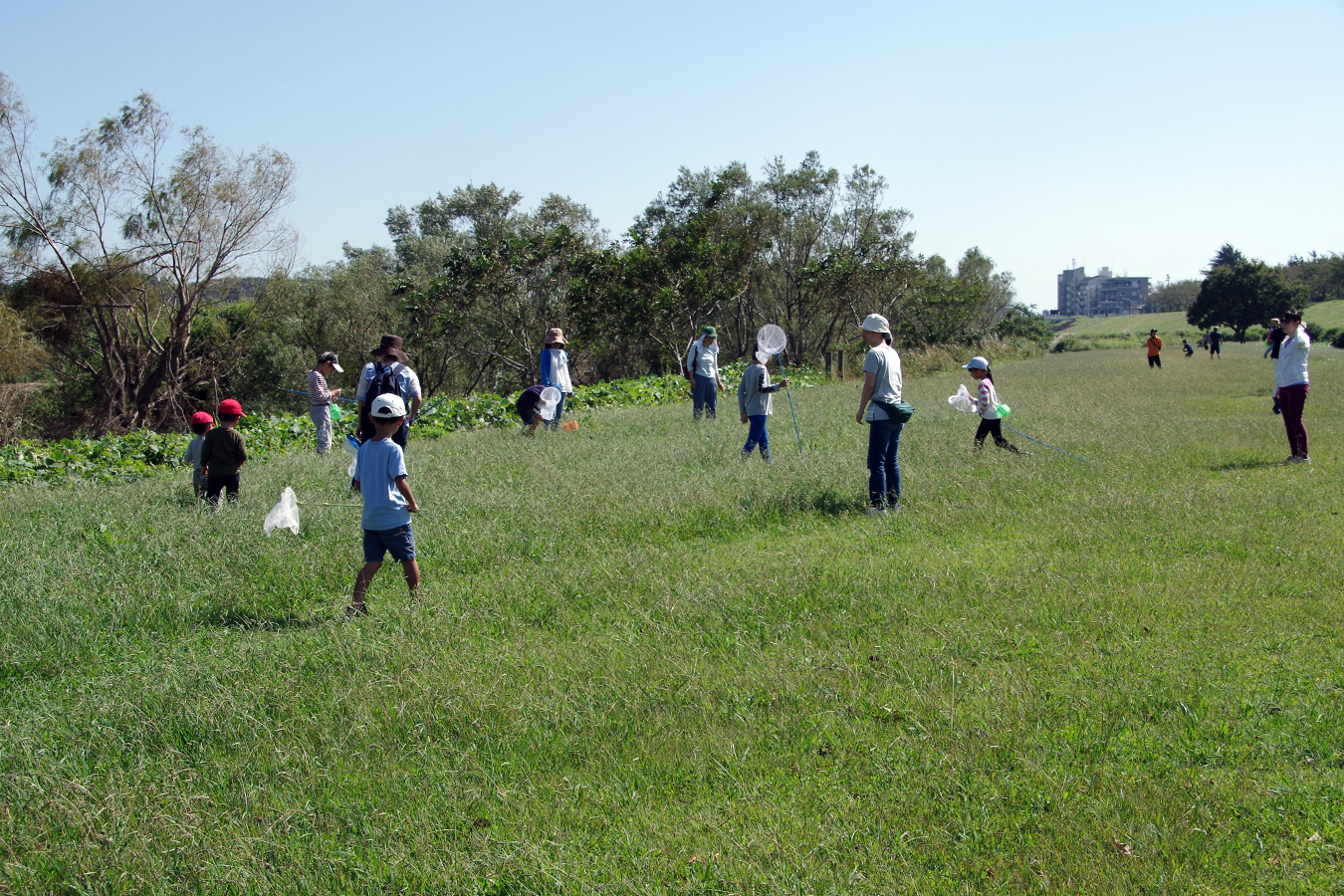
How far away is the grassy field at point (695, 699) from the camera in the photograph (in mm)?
3008

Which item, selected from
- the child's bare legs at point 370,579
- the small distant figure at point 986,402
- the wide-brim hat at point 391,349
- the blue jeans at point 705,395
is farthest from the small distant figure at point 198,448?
the small distant figure at point 986,402

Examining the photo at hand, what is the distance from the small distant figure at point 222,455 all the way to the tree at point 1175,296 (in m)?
149

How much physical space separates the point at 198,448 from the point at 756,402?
6173 millimetres

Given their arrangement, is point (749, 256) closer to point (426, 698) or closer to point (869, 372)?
point (869, 372)

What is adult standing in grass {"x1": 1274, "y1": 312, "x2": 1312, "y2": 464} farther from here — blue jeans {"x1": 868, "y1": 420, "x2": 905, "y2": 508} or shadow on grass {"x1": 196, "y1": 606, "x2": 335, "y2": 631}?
shadow on grass {"x1": 196, "y1": 606, "x2": 335, "y2": 631}

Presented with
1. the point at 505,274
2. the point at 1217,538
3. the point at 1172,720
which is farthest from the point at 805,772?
the point at 505,274

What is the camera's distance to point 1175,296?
480 ft

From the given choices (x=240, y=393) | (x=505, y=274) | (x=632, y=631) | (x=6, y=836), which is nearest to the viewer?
(x=6, y=836)

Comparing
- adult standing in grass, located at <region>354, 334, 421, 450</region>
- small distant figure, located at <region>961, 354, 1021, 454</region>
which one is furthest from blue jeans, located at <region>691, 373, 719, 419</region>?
adult standing in grass, located at <region>354, 334, 421, 450</region>

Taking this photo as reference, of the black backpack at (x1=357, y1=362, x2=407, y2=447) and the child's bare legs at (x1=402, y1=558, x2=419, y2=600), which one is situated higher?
the black backpack at (x1=357, y1=362, x2=407, y2=447)

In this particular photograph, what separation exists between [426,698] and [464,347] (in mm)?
34681

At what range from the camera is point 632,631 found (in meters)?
5.10

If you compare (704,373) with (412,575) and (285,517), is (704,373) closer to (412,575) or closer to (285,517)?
(285,517)

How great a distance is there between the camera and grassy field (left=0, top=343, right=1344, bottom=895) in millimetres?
3008
